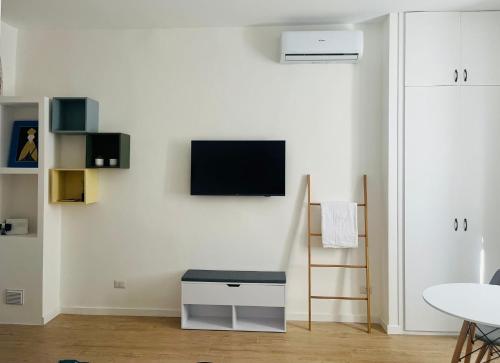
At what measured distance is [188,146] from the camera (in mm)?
3664

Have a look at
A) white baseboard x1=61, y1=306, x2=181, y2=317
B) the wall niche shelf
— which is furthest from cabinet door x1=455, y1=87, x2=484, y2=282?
the wall niche shelf

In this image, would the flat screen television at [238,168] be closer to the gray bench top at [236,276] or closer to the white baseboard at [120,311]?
the gray bench top at [236,276]

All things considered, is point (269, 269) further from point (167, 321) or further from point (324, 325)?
point (167, 321)

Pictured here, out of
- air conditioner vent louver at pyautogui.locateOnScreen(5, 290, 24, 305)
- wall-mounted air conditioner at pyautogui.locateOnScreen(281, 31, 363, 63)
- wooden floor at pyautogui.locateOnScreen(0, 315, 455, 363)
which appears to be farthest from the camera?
air conditioner vent louver at pyautogui.locateOnScreen(5, 290, 24, 305)

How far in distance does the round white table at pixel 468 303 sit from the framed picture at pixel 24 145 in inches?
138

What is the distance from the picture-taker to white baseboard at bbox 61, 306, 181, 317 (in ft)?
12.0

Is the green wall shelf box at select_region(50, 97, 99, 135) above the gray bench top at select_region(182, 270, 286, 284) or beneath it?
above

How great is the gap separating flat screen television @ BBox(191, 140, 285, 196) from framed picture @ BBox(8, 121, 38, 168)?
153 centimetres

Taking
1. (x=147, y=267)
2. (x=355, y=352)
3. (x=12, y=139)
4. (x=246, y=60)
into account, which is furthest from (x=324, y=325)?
(x=12, y=139)

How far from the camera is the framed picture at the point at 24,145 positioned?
3623mm

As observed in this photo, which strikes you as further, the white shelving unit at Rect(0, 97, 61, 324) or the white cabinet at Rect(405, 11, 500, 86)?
the white shelving unit at Rect(0, 97, 61, 324)

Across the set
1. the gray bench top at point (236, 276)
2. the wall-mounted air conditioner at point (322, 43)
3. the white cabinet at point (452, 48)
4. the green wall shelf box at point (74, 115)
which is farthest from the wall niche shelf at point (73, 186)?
the white cabinet at point (452, 48)

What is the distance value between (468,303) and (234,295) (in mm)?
1880

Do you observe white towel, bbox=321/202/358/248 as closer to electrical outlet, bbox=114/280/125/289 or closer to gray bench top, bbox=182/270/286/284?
gray bench top, bbox=182/270/286/284
